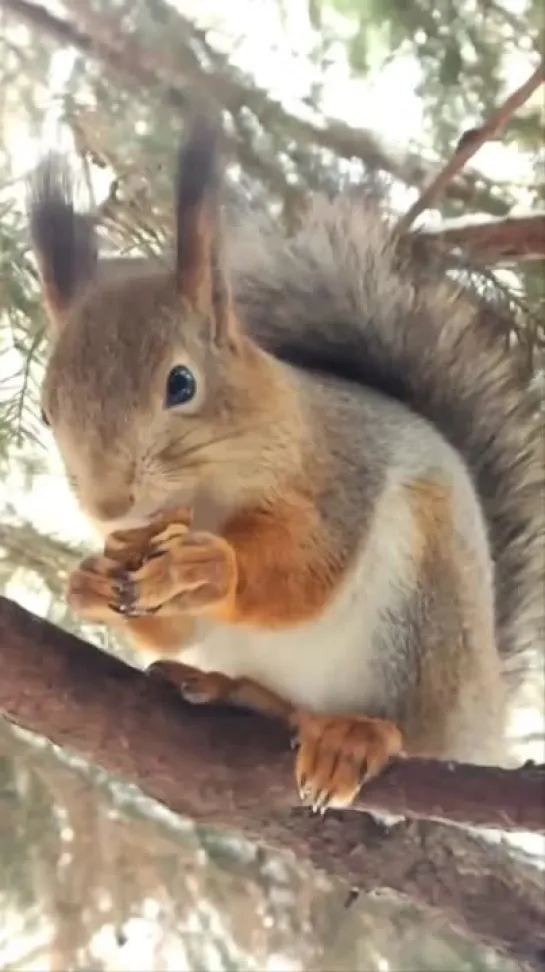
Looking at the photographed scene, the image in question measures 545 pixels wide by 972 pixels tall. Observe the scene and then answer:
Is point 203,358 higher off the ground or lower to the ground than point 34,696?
higher

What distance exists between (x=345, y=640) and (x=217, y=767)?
0.14m

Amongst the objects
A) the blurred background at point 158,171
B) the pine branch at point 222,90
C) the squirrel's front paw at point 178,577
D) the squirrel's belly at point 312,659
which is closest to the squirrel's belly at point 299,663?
the squirrel's belly at point 312,659

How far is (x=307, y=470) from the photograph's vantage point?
39.9 inches

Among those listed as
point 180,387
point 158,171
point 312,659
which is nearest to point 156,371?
point 180,387

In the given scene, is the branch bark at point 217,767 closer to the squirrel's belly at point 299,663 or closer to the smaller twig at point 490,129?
the squirrel's belly at point 299,663

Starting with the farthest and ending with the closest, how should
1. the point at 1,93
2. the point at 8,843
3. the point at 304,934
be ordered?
the point at 304,934 < the point at 8,843 < the point at 1,93

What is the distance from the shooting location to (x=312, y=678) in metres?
1.04

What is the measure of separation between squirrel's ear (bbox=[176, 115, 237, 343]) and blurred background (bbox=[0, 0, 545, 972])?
0.56 ft

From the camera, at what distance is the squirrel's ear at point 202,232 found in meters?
0.89

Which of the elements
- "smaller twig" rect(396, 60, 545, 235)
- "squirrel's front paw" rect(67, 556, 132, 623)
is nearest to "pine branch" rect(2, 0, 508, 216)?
"smaller twig" rect(396, 60, 545, 235)

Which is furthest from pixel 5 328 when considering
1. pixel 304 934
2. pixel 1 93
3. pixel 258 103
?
pixel 304 934

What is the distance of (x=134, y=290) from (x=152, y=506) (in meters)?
0.17

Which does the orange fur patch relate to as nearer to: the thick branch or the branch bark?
the branch bark

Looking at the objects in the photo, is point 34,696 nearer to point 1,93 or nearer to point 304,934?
point 1,93
